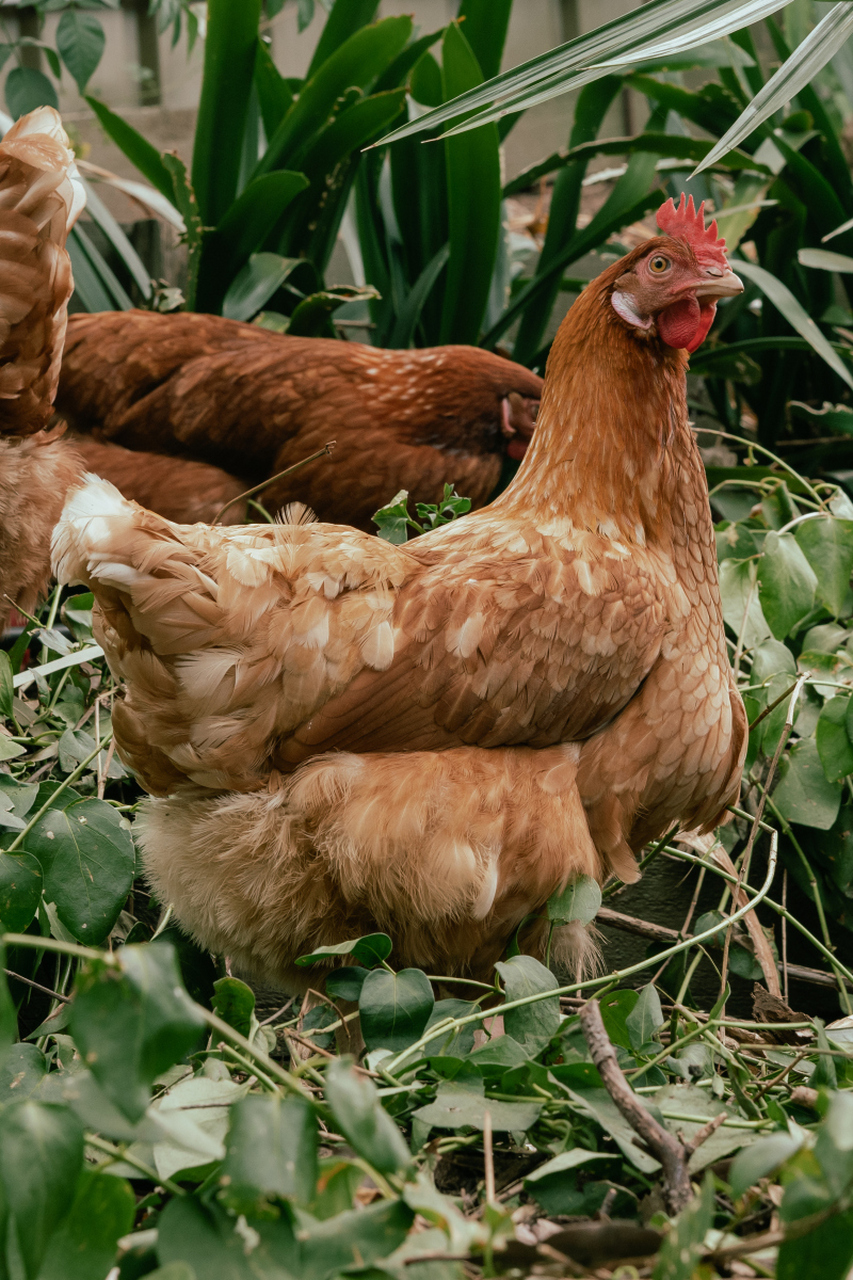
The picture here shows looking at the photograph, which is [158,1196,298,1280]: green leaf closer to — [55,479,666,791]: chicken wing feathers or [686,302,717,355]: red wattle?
[55,479,666,791]: chicken wing feathers

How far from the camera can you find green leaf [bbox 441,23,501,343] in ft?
10.00

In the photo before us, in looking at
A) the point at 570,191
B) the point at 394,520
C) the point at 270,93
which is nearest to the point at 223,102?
the point at 270,93

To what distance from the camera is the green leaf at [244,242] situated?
317cm

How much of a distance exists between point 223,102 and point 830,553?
248 cm

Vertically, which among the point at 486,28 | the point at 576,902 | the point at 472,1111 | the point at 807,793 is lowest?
the point at 807,793

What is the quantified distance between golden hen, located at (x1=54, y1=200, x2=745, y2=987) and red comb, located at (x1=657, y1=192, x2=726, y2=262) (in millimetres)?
101

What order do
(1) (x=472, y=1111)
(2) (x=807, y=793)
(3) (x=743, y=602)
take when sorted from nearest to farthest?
(1) (x=472, y=1111) < (2) (x=807, y=793) < (3) (x=743, y=602)

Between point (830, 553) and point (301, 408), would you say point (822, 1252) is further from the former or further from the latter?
point (301, 408)

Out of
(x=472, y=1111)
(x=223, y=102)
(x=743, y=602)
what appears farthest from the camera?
(x=223, y=102)

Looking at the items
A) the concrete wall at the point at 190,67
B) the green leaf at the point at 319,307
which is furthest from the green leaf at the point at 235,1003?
the concrete wall at the point at 190,67

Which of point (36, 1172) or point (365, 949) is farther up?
point (36, 1172)

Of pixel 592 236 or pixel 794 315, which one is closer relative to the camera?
pixel 794 315

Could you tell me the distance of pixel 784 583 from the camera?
2084 mm

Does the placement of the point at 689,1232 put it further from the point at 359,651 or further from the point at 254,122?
the point at 254,122
